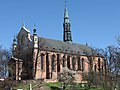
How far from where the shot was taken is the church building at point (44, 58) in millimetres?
94338

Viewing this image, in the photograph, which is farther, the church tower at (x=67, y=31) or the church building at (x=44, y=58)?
the church tower at (x=67, y=31)

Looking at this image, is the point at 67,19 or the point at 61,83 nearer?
the point at 61,83

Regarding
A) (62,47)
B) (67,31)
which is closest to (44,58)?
(62,47)

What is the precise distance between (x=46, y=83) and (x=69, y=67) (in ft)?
69.1

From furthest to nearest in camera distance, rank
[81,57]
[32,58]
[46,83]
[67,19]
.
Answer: [67,19], [81,57], [32,58], [46,83]

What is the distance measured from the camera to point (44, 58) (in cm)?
9906

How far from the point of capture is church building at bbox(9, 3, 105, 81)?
9434cm

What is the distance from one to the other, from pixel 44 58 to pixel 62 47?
31.3ft

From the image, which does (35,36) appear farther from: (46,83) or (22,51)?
(46,83)

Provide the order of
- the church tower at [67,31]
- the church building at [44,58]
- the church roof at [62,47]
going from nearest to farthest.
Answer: the church building at [44,58]
the church roof at [62,47]
the church tower at [67,31]

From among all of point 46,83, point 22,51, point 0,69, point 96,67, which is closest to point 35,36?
point 22,51

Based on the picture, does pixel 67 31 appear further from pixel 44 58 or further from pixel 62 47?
pixel 44 58

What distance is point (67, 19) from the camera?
392ft

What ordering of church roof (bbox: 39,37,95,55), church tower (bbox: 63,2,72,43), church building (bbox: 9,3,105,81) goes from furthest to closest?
church tower (bbox: 63,2,72,43) → church roof (bbox: 39,37,95,55) → church building (bbox: 9,3,105,81)
